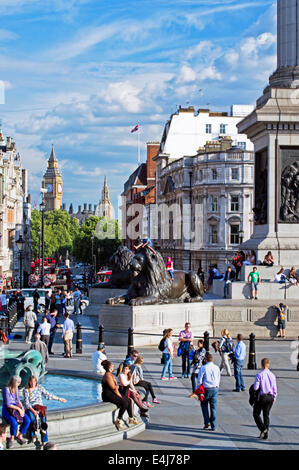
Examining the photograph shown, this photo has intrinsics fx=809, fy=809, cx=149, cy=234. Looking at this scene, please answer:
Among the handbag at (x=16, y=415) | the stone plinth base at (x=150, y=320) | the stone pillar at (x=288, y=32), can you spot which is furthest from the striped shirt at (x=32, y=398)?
the stone pillar at (x=288, y=32)

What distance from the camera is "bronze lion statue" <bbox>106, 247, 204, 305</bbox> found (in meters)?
23.5

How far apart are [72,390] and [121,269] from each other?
17.7m

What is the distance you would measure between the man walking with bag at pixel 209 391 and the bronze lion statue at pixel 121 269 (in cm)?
1907

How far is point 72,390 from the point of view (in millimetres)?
14961

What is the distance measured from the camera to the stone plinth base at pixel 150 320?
22.8 meters

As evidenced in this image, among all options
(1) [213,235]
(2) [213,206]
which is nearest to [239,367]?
(1) [213,235]

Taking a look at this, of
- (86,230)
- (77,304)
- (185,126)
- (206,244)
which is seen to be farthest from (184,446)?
(86,230)

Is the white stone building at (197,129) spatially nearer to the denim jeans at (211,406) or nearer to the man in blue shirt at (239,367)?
the man in blue shirt at (239,367)

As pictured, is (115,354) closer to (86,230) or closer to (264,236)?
(264,236)

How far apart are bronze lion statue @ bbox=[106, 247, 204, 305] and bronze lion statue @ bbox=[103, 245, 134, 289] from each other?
8.10 meters

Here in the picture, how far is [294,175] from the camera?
2675 centimetres

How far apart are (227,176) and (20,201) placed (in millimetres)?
38096

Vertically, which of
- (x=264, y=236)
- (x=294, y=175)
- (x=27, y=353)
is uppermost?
(x=294, y=175)

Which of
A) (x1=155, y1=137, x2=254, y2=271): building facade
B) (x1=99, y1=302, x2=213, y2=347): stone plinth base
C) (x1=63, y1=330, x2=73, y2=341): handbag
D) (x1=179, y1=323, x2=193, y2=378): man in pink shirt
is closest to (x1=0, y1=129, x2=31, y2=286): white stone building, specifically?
(x1=155, y1=137, x2=254, y2=271): building facade
